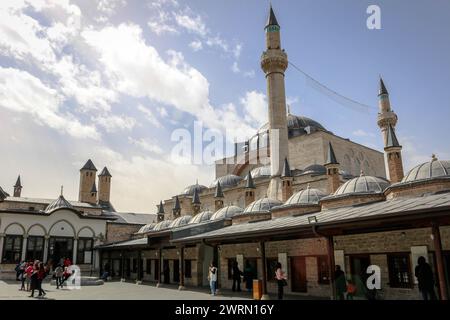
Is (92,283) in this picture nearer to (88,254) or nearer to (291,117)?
(88,254)

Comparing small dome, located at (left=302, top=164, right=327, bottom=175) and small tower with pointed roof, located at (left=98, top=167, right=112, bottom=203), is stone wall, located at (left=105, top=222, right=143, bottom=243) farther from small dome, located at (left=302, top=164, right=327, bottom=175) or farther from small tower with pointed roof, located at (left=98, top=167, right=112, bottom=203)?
small dome, located at (left=302, top=164, right=327, bottom=175)

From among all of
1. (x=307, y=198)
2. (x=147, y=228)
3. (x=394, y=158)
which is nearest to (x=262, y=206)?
(x=307, y=198)

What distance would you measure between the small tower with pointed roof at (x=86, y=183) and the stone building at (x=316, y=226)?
9.87 m

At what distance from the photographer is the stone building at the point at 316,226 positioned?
34.2 feet

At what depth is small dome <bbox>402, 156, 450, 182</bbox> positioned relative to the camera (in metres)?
13.9

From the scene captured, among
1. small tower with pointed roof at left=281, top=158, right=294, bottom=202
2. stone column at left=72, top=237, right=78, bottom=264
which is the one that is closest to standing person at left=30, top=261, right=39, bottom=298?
small tower with pointed roof at left=281, top=158, right=294, bottom=202

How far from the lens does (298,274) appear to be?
47.3 ft

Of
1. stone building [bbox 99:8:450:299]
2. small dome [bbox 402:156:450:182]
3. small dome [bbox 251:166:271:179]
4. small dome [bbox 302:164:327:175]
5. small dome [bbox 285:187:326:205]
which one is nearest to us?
stone building [bbox 99:8:450:299]

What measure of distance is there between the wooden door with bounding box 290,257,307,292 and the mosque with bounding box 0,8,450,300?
0.04 meters

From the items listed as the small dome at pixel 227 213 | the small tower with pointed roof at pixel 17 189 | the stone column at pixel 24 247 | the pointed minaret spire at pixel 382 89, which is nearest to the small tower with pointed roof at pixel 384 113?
the pointed minaret spire at pixel 382 89

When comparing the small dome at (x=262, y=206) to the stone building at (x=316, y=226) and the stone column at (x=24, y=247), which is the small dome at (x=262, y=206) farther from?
the stone column at (x=24, y=247)

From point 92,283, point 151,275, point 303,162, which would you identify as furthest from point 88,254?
point 303,162

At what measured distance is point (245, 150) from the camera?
1654 inches

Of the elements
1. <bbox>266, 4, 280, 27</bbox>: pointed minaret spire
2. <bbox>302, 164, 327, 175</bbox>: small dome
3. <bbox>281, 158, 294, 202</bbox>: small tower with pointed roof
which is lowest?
<bbox>281, 158, 294, 202</bbox>: small tower with pointed roof
